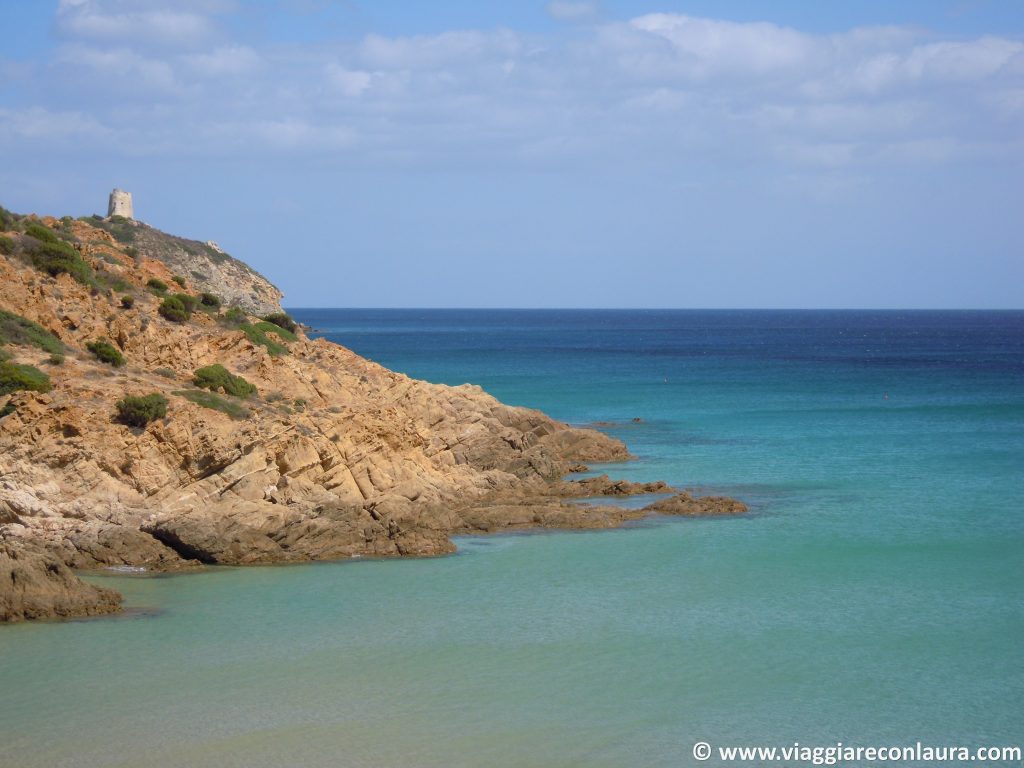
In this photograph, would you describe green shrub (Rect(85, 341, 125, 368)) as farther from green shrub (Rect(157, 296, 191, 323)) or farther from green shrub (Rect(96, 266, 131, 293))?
green shrub (Rect(96, 266, 131, 293))

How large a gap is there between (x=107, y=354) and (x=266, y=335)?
6742 millimetres

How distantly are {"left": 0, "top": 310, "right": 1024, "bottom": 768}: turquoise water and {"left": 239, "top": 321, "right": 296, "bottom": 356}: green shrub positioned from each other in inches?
434

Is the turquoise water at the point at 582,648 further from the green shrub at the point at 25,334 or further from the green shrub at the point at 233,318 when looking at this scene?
the green shrub at the point at 233,318

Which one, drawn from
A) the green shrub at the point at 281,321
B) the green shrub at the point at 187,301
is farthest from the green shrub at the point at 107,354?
the green shrub at the point at 281,321

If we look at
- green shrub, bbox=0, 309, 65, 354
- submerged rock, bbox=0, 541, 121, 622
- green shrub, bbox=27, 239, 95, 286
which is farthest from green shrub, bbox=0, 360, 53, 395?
green shrub, bbox=27, 239, 95, 286

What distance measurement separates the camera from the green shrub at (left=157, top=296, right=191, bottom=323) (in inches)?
1225

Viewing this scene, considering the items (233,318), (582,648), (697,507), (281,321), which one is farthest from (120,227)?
(582,648)

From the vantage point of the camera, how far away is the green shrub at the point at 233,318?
3316 cm

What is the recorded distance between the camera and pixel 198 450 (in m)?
23.4

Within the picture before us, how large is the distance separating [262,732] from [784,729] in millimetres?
6352

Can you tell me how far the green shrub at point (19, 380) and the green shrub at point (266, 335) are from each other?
7192mm

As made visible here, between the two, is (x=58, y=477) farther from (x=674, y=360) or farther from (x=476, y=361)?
(x=674, y=360)

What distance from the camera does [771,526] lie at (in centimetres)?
2597

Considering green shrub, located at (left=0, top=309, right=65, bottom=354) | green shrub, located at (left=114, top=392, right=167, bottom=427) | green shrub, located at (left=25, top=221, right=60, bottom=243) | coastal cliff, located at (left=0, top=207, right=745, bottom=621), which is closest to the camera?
coastal cliff, located at (left=0, top=207, right=745, bottom=621)
